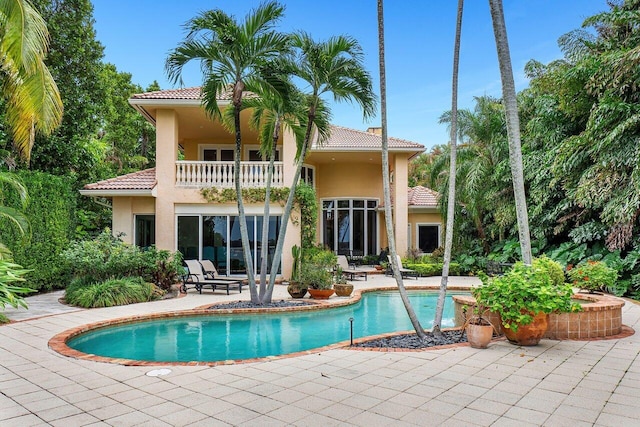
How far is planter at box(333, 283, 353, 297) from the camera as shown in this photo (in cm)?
1356

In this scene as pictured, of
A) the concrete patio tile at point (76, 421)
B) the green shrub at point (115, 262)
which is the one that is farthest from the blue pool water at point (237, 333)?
the green shrub at point (115, 262)

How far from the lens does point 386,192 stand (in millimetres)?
7160

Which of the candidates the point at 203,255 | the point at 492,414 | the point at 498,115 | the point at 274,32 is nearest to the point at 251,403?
the point at 492,414

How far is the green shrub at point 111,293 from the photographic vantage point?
11.4 m

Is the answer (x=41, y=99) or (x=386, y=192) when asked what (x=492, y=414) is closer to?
(x=386, y=192)

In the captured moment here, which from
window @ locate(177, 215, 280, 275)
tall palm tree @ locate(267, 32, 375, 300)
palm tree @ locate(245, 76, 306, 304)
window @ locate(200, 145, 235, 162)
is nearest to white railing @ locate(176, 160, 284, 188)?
window @ locate(177, 215, 280, 275)

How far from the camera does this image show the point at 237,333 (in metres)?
9.35

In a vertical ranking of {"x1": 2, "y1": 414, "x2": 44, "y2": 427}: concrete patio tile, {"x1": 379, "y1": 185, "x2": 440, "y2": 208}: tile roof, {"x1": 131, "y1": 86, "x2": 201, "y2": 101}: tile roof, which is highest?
{"x1": 131, "y1": 86, "x2": 201, "y2": 101}: tile roof

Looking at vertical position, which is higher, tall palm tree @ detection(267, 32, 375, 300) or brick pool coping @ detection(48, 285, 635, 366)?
tall palm tree @ detection(267, 32, 375, 300)

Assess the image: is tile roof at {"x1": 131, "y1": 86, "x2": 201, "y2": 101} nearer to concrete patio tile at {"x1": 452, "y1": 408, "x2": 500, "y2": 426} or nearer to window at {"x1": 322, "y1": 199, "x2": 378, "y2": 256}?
window at {"x1": 322, "y1": 199, "x2": 378, "y2": 256}

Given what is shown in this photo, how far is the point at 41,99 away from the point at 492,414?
362 inches


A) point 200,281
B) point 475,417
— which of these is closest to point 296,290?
point 200,281

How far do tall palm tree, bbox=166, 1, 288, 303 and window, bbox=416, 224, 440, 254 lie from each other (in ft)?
50.6

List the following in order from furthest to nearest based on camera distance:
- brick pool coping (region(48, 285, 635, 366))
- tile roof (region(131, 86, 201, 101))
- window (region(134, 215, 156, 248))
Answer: window (region(134, 215, 156, 248)) → tile roof (region(131, 86, 201, 101)) → brick pool coping (region(48, 285, 635, 366))
